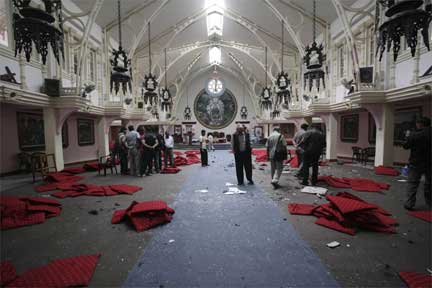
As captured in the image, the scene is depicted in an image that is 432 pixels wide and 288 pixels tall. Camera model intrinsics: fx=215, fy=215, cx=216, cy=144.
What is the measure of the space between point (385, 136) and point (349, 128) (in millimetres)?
3186

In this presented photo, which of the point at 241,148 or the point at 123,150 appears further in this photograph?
the point at 123,150

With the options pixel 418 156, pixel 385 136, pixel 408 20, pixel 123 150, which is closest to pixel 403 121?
pixel 385 136

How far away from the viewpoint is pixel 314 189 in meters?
5.18

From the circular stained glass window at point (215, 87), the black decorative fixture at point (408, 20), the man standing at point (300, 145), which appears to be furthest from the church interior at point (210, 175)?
the circular stained glass window at point (215, 87)

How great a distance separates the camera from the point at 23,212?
3738 mm

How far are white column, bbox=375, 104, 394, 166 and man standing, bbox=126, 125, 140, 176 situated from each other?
863 cm

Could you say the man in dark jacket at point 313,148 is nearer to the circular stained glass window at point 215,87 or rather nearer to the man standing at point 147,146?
the man standing at point 147,146

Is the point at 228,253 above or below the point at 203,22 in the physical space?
below

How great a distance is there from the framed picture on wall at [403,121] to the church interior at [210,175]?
2.0 inches

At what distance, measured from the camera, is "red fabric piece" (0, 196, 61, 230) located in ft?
11.3

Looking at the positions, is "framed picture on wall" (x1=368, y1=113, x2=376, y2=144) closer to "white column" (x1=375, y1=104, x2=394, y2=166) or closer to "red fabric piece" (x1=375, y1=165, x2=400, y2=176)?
"white column" (x1=375, y1=104, x2=394, y2=166)

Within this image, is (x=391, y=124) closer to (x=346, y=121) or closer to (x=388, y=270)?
(x=346, y=121)

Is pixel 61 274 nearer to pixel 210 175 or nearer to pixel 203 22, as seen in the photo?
pixel 210 175

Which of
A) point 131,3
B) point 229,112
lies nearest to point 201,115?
point 229,112
